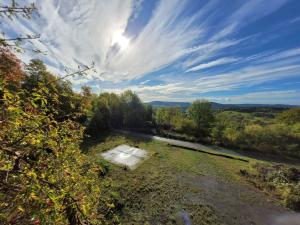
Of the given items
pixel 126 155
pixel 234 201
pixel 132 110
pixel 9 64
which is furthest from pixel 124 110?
pixel 9 64

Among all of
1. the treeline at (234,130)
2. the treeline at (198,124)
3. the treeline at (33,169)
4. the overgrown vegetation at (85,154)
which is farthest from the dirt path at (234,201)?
the treeline at (198,124)

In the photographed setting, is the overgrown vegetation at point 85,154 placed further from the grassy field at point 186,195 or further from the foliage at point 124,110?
the foliage at point 124,110

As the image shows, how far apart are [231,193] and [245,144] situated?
1064 centimetres

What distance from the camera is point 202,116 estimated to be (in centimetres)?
2181

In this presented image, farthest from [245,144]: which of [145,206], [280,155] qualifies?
[145,206]

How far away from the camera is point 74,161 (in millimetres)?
1769

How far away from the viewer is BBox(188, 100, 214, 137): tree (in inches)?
828

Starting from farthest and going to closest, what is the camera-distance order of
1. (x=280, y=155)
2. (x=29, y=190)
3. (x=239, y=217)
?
1. (x=280, y=155)
2. (x=239, y=217)
3. (x=29, y=190)

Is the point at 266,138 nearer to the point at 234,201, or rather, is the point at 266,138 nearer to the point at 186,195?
the point at 234,201

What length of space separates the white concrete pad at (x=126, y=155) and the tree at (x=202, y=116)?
11.3 meters

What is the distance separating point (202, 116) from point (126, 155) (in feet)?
47.0

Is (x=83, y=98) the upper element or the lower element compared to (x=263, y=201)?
upper

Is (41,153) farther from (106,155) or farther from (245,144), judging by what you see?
(245,144)

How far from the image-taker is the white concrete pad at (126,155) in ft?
34.9
